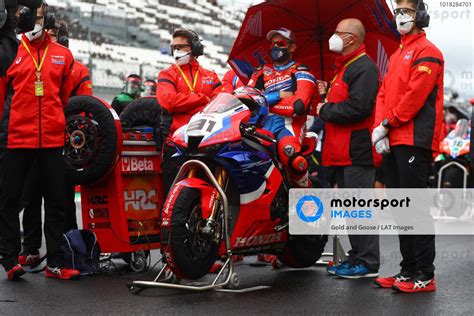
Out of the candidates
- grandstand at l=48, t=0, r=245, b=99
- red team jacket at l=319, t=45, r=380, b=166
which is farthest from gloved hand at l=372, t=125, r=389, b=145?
grandstand at l=48, t=0, r=245, b=99

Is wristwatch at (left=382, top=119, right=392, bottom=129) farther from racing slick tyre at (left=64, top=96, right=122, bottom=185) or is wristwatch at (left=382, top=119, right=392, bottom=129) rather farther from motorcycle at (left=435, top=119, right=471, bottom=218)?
motorcycle at (left=435, top=119, right=471, bottom=218)

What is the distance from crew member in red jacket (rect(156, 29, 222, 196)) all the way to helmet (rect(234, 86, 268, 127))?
1.10 metres

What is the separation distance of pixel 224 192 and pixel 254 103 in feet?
2.84

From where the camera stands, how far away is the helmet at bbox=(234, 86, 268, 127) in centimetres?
677

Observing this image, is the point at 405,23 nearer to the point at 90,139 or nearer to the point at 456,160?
the point at 90,139

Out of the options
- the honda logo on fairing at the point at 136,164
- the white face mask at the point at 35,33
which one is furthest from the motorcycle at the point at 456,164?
the white face mask at the point at 35,33

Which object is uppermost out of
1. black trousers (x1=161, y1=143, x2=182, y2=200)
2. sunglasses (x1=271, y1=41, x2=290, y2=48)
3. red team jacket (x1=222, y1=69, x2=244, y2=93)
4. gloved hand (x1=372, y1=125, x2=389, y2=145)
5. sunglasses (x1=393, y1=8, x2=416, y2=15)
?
sunglasses (x1=393, y1=8, x2=416, y2=15)

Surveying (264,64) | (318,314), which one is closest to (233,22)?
(264,64)

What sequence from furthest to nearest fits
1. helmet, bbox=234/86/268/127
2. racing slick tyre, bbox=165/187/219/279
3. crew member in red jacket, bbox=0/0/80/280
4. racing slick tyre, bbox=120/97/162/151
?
racing slick tyre, bbox=120/97/162/151 < crew member in red jacket, bbox=0/0/80/280 < helmet, bbox=234/86/268/127 < racing slick tyre, bbox=165/187/219/279

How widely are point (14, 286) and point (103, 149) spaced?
1.36m

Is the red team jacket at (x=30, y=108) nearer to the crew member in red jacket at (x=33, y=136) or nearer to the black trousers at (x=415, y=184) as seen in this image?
the crew member in red jacket at (x=33, y=136)

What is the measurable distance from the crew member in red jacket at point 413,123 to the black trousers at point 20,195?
8.73ft

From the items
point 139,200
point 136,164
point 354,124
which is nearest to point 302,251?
point 354,124

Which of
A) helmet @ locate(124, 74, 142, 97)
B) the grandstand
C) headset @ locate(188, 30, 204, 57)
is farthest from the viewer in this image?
the grandstand
